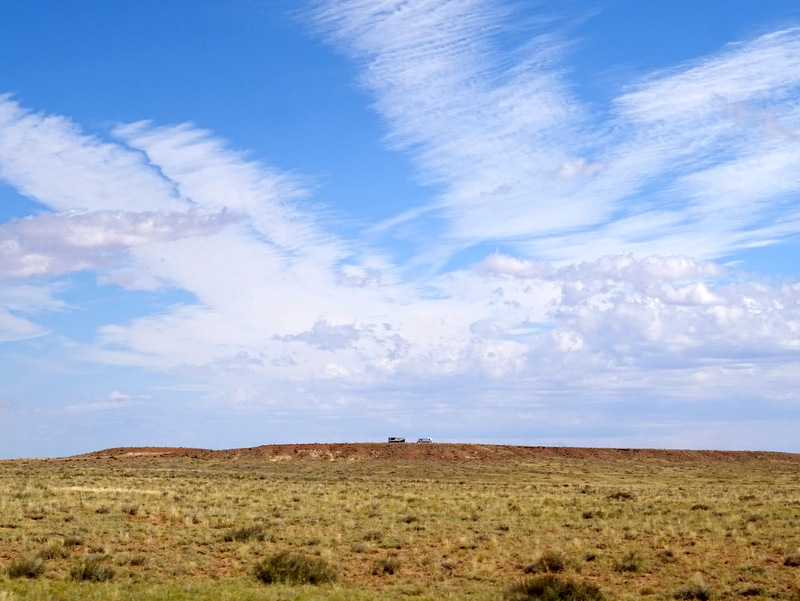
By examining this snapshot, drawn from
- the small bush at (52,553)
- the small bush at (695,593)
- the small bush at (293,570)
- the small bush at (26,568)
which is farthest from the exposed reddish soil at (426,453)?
the small bush at (695,593)

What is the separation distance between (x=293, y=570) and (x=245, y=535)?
18.0ft

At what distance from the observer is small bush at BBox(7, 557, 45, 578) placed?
20.7 meters

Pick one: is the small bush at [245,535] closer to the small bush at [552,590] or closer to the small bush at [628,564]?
the small bush at [552,590]

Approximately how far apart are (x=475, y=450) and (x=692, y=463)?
22.4m

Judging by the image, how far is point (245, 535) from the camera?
86.2 feet

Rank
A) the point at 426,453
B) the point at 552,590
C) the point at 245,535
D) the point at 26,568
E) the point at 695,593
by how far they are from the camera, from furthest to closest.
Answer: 1. the point at 426,453
2. the point at 245,535
3. the point at 26,568
4. the point at 695,593
5. the point at 552,590

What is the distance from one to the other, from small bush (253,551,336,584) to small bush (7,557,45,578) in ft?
17.5

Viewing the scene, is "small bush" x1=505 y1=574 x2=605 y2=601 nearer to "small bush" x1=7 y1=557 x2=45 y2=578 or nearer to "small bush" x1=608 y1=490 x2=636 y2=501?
"small bush" x1=7 y1=557 x2=45 y2=578

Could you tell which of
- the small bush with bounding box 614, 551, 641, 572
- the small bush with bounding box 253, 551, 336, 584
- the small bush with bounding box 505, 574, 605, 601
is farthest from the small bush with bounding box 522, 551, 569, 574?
the small bush with bounding box 253, 551, 336, 584

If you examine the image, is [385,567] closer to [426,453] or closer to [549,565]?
[549,565]

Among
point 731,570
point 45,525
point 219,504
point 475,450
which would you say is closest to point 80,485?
point 219,504

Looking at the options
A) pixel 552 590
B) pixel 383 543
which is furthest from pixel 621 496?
pixel 552 590

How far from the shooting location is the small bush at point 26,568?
2069 cm

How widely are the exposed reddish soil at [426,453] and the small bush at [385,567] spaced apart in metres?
63.1
